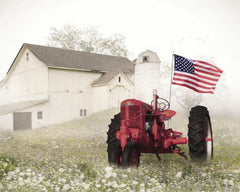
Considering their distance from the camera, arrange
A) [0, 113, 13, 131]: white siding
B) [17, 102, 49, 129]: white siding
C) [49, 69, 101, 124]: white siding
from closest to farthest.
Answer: [0, 113, 13, 131]: white siding, [17, 102, 49, 129]: white siding, [49, 69, 101, 124]: white siding

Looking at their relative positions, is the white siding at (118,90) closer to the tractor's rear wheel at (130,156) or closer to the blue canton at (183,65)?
the blue canton at (183,65)

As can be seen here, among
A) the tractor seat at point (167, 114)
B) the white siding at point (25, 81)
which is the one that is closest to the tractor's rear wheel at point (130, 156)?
the tractor seat at point (167, 114)

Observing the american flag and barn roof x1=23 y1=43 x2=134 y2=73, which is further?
barn roof x1=23 y1=43 x2=134 y2=73

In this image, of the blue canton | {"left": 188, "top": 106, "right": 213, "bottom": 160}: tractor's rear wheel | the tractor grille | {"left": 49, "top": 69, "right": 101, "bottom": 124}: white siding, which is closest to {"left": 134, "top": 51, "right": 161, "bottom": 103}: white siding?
{"left": 49, "top": 69, "right": 101, "bottom": 124}: white siding

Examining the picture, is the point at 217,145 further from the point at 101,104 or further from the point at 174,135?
the point at 101,104

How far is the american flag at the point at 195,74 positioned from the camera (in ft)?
34.4

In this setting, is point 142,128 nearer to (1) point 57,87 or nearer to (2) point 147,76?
(2) point 147,76

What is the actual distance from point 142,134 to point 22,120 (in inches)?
741

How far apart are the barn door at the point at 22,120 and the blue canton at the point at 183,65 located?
55.8 ft

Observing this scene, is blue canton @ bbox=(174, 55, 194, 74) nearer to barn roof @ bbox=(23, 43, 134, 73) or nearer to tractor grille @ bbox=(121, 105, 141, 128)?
tractor grille @ bbox=(121, 105, 141, 128)

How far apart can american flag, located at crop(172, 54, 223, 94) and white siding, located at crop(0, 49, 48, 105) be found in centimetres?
1773

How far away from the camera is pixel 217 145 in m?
13.1

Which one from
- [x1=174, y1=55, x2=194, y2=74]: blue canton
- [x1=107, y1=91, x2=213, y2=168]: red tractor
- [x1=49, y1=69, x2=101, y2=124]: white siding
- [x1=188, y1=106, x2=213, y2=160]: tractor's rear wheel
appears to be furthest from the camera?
[x1=49, y1=69, x2=101, y2=124]: white siding

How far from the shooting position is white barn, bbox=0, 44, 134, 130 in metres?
24.8
